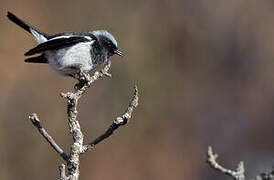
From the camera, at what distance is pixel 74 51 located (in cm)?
489

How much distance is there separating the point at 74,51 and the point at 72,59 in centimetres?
9

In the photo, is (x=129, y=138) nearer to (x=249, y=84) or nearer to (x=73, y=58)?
(x=249, y=84)

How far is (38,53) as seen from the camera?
4945mm

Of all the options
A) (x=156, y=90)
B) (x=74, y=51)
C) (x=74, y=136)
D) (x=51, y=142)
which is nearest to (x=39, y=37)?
(x=74, y=51)

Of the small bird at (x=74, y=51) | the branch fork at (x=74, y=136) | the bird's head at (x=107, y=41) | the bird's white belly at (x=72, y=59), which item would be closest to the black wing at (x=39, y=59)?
the small bird at (x=74, y=51)

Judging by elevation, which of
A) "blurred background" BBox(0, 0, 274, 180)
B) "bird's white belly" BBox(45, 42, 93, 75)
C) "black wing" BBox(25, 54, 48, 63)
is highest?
"blurred background" BBox(0, 0, 274, 180)

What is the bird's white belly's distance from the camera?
15.8ft

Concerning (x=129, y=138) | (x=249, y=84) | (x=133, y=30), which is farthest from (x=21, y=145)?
(x=249, y=84)

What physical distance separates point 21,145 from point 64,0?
432 centimetres

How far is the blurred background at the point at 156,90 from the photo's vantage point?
10.2m

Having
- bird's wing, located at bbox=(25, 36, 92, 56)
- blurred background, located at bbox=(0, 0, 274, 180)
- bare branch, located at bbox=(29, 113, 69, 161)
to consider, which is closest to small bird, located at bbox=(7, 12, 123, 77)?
bird's wing, located at bbox=(25, 36, 92, 56)

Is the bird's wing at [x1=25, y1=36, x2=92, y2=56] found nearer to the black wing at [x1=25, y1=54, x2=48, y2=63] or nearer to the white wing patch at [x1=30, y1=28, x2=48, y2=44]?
the black wing at [x1=25, y1=54, x2=48, y2=63]

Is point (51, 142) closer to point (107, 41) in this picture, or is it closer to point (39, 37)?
point (107, 41)

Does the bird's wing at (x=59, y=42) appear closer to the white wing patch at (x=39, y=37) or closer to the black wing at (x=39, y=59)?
the black wing at (x=39, y=59)
